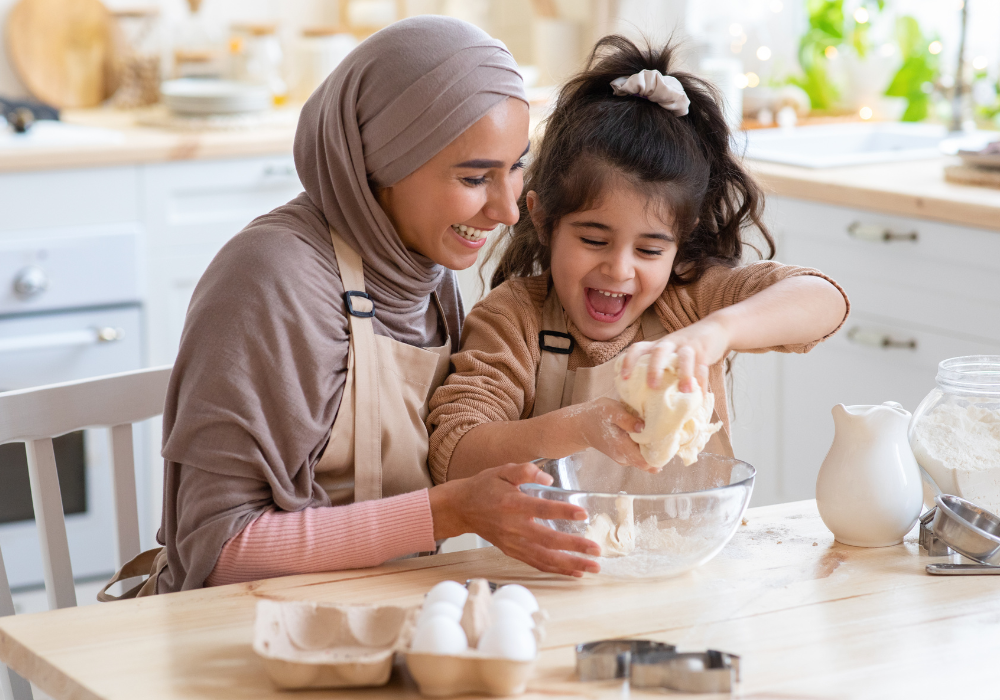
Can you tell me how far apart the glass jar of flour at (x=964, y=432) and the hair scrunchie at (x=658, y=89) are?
17.2 inches

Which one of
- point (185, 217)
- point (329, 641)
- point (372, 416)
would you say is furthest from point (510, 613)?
point (185, 217)

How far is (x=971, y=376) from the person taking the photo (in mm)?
1138

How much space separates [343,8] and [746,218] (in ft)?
7.97

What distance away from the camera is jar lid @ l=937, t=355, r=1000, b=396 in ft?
3.67

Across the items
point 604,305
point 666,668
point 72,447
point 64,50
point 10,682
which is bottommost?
point 72,447

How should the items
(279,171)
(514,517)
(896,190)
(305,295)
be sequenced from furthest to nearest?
(279,171) < (896,190) < (305,295) < (514,517)

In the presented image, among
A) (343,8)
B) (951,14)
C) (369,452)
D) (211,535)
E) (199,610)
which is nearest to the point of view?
(199,610)

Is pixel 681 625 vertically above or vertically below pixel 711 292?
below

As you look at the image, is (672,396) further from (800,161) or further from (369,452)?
(800,161)

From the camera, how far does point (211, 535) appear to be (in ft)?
3.60

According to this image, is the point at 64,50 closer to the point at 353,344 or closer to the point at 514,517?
the point at 353,344

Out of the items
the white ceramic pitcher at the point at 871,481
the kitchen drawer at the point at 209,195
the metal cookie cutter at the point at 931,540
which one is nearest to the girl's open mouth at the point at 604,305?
the white ceramic pitcher at the point at 871,481

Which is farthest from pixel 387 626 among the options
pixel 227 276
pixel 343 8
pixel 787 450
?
pixel 343 8

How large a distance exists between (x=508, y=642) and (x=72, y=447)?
6.73 ft
